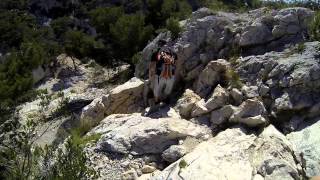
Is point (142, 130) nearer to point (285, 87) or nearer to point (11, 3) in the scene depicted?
point (285, 87)

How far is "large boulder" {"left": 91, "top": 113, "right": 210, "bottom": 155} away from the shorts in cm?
149

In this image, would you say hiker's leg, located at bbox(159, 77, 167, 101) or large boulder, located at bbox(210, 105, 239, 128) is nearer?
large boulder, located at bbox(210, 105, 239, 128)

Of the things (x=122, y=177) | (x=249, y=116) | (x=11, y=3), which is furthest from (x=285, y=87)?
(x=11, y=3)

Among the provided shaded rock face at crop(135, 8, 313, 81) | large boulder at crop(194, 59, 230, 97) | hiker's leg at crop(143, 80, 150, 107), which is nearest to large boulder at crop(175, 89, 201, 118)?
large boulder at crop(194, 59, 230, 97)

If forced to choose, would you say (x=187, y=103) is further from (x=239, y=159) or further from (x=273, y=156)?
Answer: (x=273, y=156)

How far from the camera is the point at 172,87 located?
15.6 meters

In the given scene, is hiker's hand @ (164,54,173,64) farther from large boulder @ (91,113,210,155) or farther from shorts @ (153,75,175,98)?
large boulder @ (91,113,210,155)

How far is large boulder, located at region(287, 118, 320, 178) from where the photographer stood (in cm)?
1110

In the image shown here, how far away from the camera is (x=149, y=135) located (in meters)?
13.1

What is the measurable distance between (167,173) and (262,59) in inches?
197

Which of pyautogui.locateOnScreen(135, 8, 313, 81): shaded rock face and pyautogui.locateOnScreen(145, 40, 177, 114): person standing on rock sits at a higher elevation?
pyautogui.locateOnScreen(135, 8, 313, 81): shaded rock face

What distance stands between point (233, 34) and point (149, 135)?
16.3 ft

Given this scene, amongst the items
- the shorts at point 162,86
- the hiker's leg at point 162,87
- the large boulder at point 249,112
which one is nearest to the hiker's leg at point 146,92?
the shorts at point 162,86

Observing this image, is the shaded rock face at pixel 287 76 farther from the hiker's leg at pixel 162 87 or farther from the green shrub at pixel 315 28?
the hiker's leg at pixel 162 87
